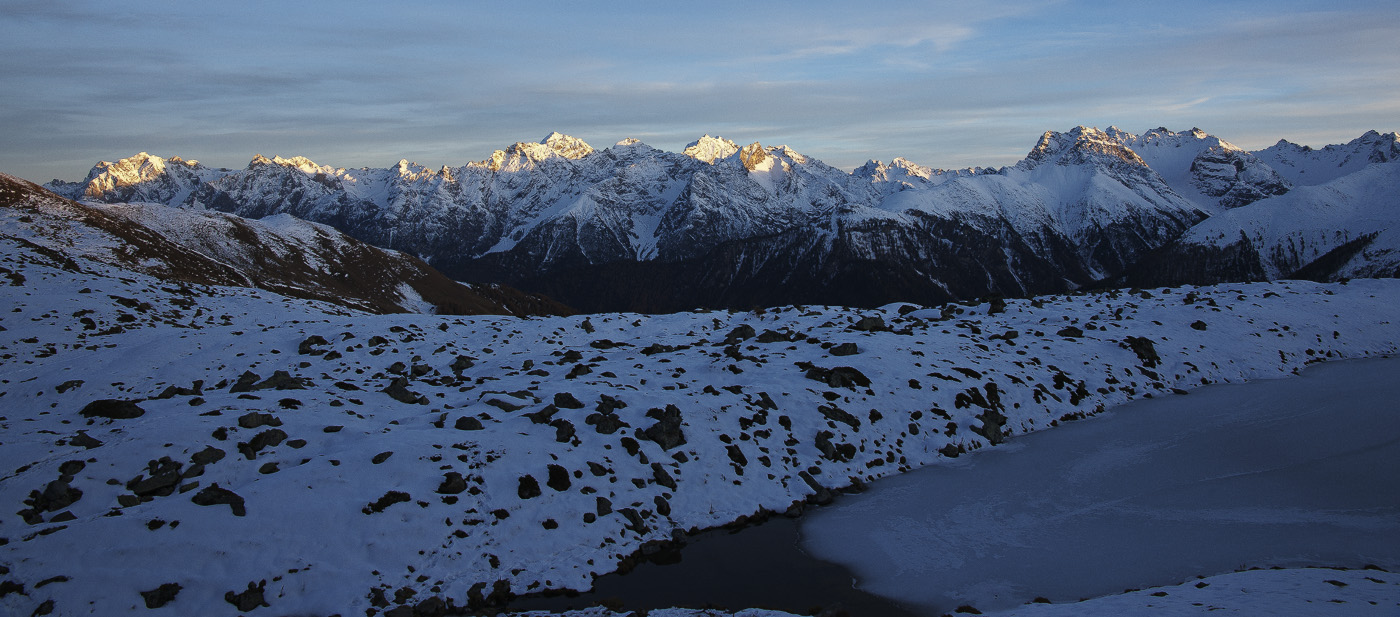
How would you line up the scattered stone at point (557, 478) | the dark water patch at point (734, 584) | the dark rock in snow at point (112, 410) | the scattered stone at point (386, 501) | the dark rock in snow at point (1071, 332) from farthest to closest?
1. the dark rock in snow at point (1071, 332)
2. the dark rock in snow at point (112, 410)
3. the scattered stone at point (557, 478)
4. the scattered stone at point (386, 501)
5. the dark water patch at point (734, 584)

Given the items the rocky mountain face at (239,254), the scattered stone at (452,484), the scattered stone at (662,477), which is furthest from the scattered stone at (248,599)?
the rocky mountain face at (239,254)

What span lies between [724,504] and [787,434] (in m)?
4.97

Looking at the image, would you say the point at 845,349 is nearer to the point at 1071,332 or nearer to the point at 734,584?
the point at 1071,332

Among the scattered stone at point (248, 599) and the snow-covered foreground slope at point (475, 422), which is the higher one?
the snow-covered foreground slope at point (475, 422)

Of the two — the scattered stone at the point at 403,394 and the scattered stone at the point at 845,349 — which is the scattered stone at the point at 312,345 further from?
the scattered stone at the point at 845,349

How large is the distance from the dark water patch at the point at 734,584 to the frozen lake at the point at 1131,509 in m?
0.70

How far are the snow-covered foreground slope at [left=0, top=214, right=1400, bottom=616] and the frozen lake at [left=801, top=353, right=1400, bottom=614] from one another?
2692mm

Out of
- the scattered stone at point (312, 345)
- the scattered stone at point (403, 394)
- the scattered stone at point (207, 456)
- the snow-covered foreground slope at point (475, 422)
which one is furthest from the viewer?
the scattered stone at point (312, 345)

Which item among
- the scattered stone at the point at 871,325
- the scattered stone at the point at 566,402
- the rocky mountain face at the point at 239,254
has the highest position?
the rocky mountain face at the point at 239,254

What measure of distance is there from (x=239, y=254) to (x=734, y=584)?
128273 millimetres

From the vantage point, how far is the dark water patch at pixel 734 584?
16500 millimetres

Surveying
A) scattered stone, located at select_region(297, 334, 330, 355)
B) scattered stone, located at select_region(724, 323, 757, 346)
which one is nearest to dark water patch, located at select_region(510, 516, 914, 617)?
scattered stone, located at select_region(724, 323, 757, 346)

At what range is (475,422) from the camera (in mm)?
23203

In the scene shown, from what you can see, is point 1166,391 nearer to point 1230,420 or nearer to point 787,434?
point 1230,420
